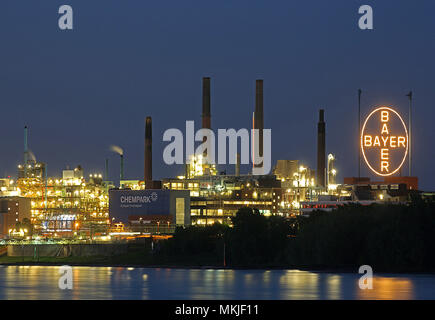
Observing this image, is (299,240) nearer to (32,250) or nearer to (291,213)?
(32,250)

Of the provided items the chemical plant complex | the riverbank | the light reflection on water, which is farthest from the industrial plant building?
the light reflection on water

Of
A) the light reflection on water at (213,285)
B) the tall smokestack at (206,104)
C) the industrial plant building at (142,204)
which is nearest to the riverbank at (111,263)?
the light reflection on water at (213,285)

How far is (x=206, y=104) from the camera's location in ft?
520

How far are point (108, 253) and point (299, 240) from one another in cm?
2667

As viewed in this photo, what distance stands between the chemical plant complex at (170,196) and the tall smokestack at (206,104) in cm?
17

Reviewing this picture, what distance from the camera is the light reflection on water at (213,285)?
69.4m

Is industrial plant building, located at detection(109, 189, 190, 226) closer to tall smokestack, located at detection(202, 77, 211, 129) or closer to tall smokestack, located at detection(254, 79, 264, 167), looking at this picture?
tall smokestack, located at detection(202, 77, 211, 129)

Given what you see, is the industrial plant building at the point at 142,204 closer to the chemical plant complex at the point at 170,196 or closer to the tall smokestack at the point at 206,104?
the chemical plant complex at the point at 170,196

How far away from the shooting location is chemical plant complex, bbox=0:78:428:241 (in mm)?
130875

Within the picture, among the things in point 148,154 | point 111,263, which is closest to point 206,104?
point 148,154

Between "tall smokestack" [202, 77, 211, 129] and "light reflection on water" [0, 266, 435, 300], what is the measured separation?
65172mm

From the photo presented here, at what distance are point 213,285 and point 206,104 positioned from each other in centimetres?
8349

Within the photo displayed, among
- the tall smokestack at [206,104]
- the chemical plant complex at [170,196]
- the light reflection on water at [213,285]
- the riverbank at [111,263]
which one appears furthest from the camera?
the tall smokestack at [206,104]
